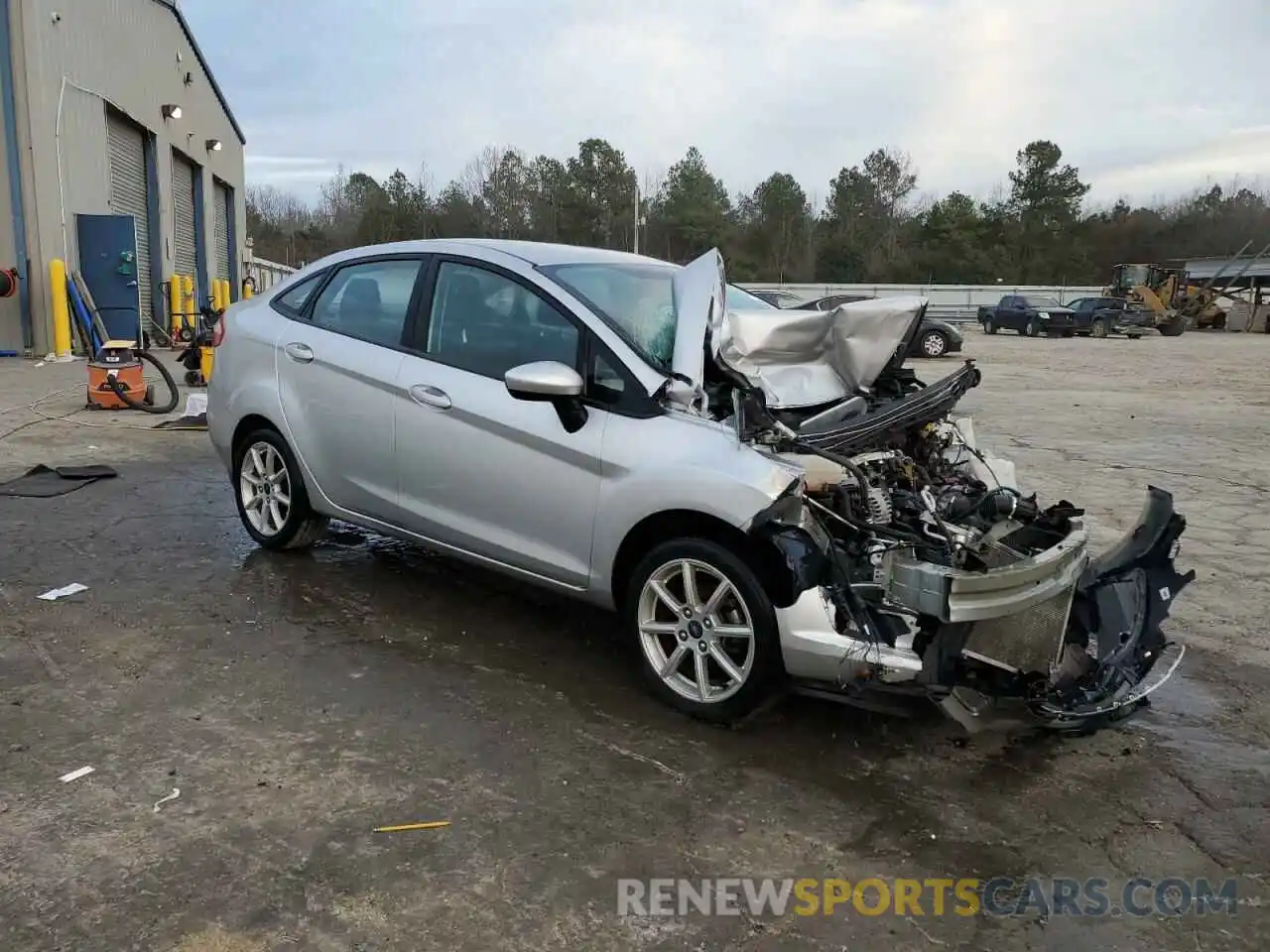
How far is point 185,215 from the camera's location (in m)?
25.0

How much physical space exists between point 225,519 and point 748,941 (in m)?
4.87

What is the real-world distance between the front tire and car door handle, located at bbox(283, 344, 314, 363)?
20400 millimetres

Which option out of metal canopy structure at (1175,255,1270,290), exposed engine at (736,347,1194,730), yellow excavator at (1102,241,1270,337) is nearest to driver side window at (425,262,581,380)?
exposed engine at (736,347,1194,730)

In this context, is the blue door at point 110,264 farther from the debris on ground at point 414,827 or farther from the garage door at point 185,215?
the debris on ground at point 414,827

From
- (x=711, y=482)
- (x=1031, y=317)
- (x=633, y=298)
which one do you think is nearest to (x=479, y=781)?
(x=711, y=482)

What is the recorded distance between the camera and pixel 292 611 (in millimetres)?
4676

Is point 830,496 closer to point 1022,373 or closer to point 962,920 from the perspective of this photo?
point 962,920

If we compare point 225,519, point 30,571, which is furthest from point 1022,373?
point 30,571

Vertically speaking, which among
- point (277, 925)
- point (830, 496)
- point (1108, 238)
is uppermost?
point (1108, 238)

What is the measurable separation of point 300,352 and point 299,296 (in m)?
0.43

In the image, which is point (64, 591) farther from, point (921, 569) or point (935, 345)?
point (935, 345)

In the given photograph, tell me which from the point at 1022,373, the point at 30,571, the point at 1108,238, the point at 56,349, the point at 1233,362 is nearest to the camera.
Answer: the point at 30,571

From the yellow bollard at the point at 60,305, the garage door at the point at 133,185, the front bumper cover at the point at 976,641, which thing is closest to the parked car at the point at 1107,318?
the garage door at the point at 133,185

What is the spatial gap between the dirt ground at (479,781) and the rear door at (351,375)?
61cm
